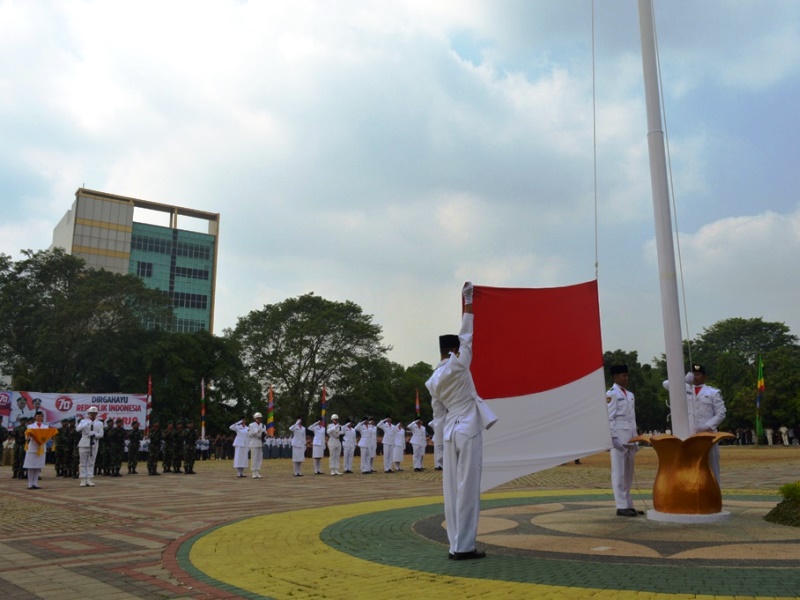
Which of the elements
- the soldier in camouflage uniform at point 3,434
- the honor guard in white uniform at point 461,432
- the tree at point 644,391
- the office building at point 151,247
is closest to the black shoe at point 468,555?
the honor guard in white uniform at point 461,432

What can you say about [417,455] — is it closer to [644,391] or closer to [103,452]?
[103,452]

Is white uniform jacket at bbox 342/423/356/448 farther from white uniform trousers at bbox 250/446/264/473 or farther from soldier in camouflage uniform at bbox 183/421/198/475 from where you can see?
soldier in camouflage uniform at bbox 183/421/198/475

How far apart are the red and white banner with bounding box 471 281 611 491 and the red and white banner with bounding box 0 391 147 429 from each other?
23.7 metres

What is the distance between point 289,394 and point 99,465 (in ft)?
94.6

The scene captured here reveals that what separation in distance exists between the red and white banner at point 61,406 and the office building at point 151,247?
5130cm

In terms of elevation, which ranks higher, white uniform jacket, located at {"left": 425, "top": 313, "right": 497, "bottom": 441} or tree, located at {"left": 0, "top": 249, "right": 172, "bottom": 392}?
tree, located at {"left": 0, "top": 249, "right": 172, "bottom": 392}

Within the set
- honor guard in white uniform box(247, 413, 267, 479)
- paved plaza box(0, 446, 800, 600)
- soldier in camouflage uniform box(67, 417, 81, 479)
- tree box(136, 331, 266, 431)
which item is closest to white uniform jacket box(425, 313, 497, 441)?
paved plaza box(0, 446, 800, 600)

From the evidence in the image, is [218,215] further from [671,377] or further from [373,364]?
[671,377]

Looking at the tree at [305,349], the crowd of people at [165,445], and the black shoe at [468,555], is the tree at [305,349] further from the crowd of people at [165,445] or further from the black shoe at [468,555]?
the black shoe at [468,555]

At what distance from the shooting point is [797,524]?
7156 millimetres

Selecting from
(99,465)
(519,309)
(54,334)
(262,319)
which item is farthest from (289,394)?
(519,309)

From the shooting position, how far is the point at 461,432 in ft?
20.5

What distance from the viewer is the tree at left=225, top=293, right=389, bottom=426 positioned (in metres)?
50.3

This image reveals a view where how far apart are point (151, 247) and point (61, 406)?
201ft
